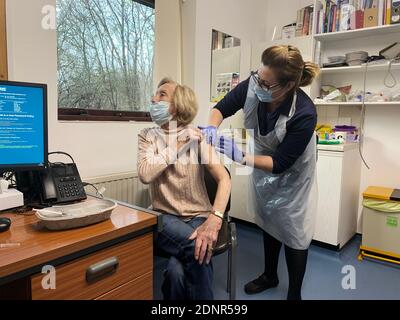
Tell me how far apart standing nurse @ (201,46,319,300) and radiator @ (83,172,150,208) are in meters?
0.74

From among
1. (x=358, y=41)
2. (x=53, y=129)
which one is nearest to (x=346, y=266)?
(x=358, y=41)

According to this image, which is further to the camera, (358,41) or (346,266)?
(358,41)

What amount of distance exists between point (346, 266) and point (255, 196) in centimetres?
107

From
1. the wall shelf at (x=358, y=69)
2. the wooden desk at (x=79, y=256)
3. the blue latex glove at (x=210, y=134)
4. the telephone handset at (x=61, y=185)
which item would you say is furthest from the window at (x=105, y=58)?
the wall shelf at (x=358, y=69)

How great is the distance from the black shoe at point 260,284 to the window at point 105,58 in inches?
56.9

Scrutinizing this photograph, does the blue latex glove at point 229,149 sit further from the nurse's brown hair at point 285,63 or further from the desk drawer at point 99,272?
the desk drawer at point 99,272

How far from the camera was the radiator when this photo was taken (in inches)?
76.3

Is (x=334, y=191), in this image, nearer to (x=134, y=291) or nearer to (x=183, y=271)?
(x=183, y=271)

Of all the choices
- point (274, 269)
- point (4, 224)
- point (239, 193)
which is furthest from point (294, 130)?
point (239, 193)

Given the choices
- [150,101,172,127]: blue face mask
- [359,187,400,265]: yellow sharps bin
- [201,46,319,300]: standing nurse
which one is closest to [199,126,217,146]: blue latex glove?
[201,46,319,300]: standing nurse

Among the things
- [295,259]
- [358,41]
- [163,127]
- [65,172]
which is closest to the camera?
[65,172]

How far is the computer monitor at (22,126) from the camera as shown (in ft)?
3.55
